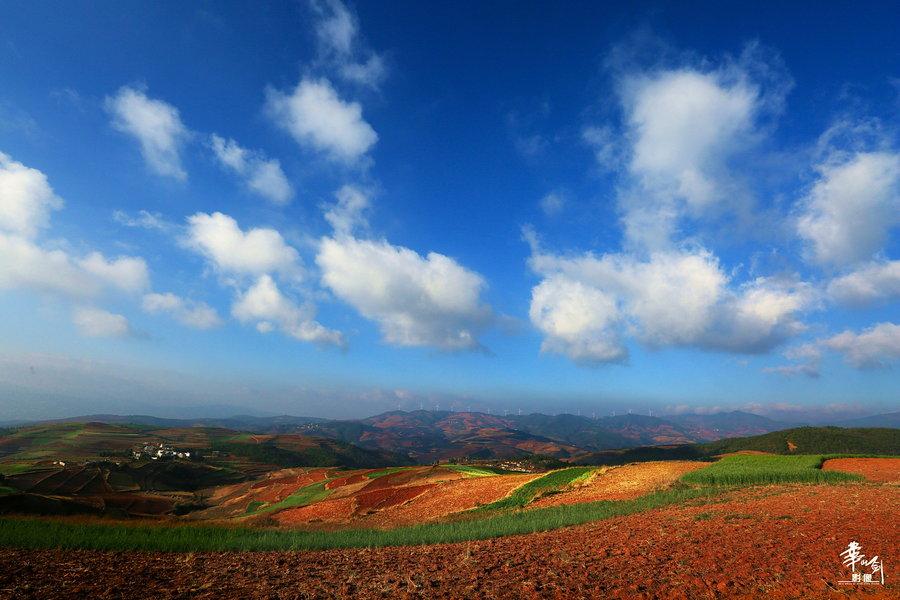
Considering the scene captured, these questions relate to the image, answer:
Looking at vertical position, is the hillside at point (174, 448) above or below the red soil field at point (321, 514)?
below

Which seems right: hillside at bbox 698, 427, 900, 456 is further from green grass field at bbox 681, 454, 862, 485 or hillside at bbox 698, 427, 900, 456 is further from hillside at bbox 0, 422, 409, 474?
hillside at bbox 0, 422, 409, 474

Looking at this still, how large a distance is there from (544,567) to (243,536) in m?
12.3

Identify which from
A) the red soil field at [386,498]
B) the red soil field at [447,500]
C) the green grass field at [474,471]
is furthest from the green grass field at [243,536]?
the green grass field at [474,471]

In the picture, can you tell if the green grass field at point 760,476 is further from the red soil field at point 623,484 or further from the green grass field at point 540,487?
the green grass field at point 540,487

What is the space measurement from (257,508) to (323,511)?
19633mm

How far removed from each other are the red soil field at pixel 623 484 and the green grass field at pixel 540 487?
127 cm

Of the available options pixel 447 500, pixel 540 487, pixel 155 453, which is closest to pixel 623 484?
pixel 540 487

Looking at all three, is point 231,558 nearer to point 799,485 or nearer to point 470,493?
point 470,493

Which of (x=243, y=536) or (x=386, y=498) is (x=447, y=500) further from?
(x=243, y=536)

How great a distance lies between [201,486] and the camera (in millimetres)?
83688

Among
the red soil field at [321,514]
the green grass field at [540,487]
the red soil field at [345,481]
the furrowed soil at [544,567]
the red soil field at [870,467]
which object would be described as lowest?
the red soil field at [345,481]

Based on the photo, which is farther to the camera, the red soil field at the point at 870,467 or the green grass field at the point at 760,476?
the red soil field at the point at 870,467

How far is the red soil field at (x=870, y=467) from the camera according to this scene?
25667 millimetres

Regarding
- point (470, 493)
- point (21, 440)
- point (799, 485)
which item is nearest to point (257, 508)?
point (470, 493)
